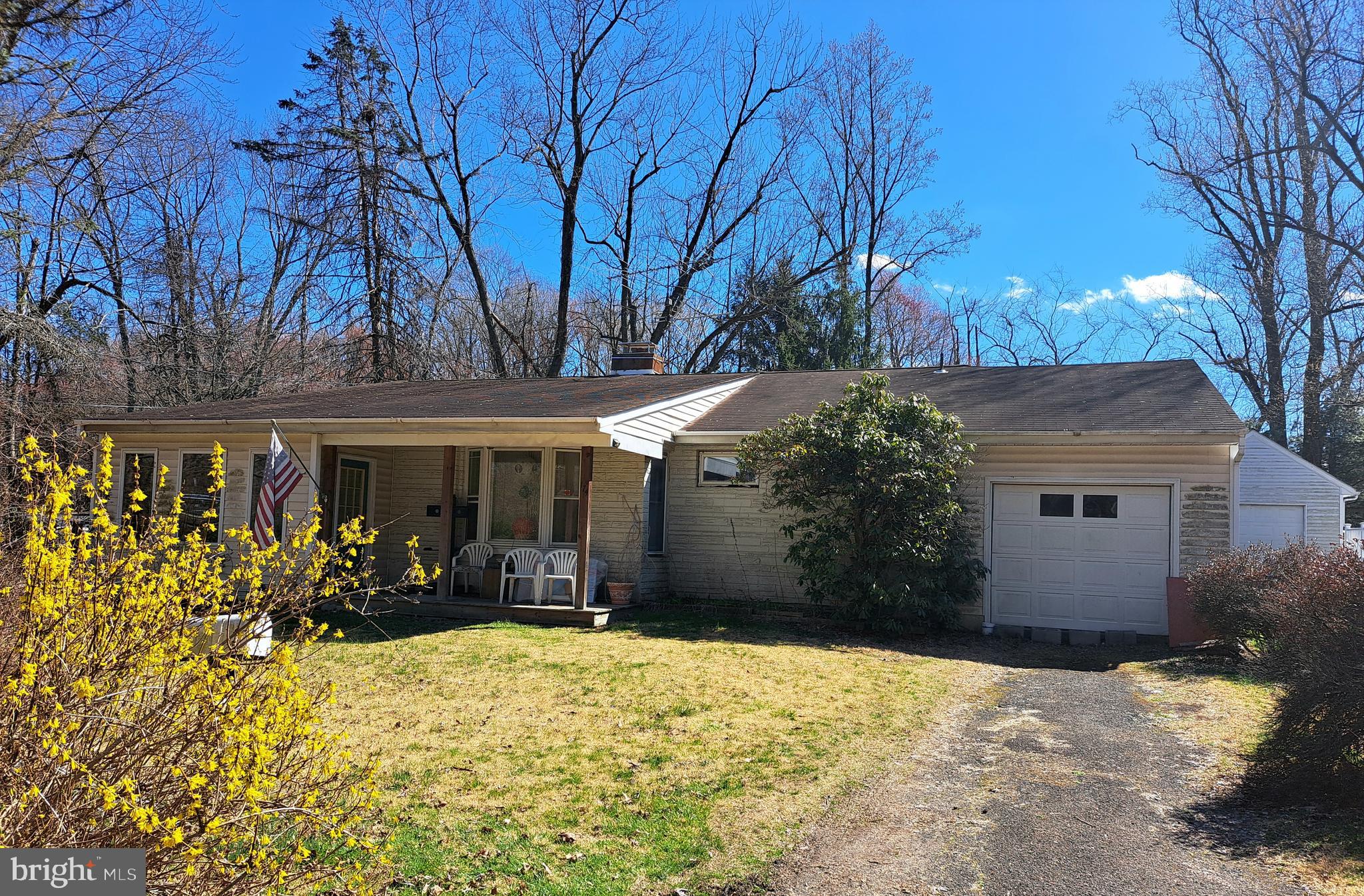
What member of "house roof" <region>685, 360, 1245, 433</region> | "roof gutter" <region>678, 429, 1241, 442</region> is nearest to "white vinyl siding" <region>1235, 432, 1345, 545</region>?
"house roof" <region>685, 360, 1245, 433</region>

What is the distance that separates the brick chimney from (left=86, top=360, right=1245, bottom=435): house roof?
1164 mm

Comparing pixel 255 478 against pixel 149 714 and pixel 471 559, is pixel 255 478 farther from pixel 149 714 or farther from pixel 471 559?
pixel 149 714

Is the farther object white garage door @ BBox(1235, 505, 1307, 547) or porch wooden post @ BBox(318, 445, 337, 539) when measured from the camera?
white garage door @ BBox(1235, 505, 1307, 547)

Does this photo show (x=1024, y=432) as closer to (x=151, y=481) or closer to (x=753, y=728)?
(x=753, y=728)

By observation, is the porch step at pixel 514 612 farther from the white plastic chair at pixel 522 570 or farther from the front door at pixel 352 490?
the front door at pixel 352 490

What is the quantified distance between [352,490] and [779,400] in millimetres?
7152

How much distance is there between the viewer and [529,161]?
1027 inches

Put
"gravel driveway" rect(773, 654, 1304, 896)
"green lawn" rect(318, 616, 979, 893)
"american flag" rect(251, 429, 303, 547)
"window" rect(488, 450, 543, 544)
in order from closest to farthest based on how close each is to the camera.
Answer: "gravel driveway" rect(773, 654, 1304, 896)
"green lawn" rect(318, 616, 979, 893)
"american flag" rect(251, 429, 303, 547)
"window" rect(488, 450, 543, 544)

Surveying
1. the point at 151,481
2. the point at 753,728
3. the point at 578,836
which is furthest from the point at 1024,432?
the point at 151,481

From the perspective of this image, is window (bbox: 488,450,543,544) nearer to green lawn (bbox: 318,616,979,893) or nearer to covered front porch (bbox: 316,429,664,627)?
covered front porch (bbox: 316,429,664,627)

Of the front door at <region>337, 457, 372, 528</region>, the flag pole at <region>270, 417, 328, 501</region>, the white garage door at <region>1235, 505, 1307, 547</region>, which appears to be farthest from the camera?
the white garage door at <region>1235, 505, 1307, 547</region>

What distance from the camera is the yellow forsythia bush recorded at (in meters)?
2.74

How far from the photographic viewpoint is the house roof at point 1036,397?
12.2 meters

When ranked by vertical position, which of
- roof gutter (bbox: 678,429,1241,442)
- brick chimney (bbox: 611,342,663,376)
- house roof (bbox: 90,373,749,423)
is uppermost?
brick chimney (bbox: 611,342,663,376)
